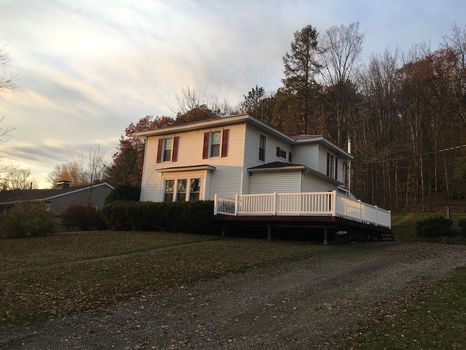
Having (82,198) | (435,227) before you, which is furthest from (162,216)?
(82,198)

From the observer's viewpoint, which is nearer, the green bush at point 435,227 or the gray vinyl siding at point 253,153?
the gray vinyl siding at point 253,153

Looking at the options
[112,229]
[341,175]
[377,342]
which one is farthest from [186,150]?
[377,342]

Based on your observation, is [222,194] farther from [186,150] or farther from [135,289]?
[135,289]

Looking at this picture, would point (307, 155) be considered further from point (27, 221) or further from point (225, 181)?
point (27, 221)

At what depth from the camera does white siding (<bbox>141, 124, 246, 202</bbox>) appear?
74.9 feet

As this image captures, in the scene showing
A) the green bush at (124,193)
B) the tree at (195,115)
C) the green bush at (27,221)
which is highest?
the tree at (195,115)

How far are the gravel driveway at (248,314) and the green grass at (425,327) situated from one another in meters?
0.33

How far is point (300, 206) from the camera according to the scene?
18.1m

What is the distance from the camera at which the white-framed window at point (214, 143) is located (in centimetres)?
2398

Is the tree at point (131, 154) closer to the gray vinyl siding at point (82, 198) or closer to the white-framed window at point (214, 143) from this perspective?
the gray vinyl siding at point (82, 198)

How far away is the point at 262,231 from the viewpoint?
Answer: 21000 mm

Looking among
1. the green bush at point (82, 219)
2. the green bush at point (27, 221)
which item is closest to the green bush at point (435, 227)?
the green bush at point (82, 219)

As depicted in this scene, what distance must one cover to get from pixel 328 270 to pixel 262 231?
9531 mm

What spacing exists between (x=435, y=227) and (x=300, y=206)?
1027 centimetres
